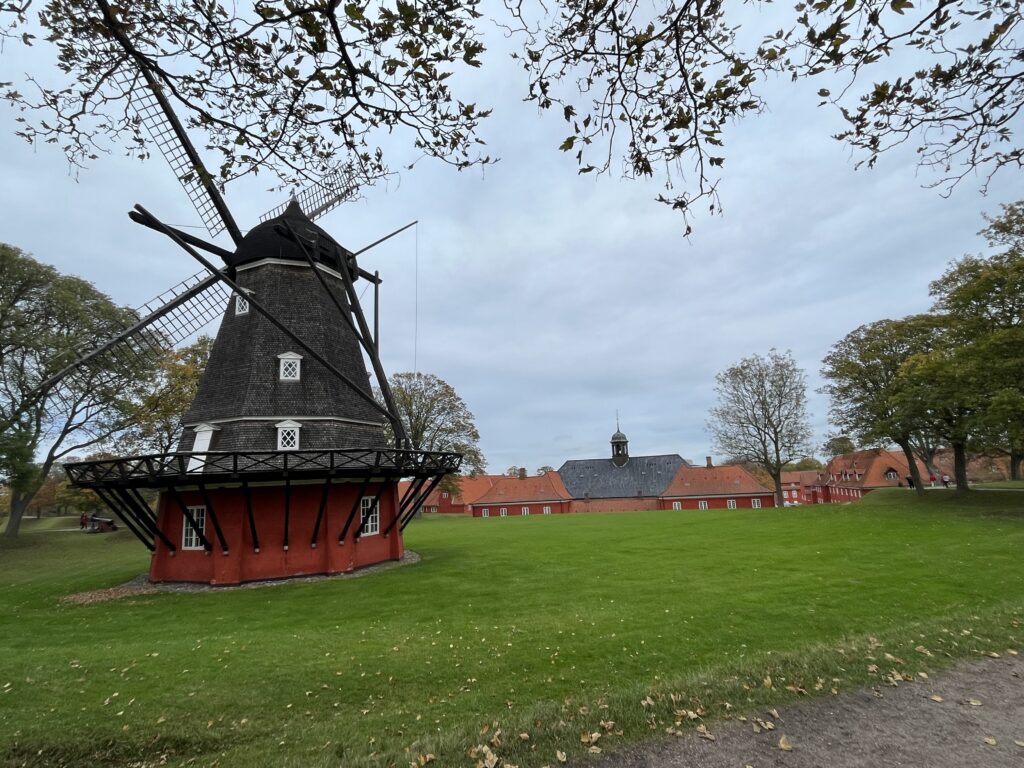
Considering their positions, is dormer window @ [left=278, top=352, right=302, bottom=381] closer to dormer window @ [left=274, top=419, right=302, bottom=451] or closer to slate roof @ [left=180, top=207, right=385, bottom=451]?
slate roof @ [left=180, top=207, right=385, bottom=451]

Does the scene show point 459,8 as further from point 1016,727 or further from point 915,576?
point 915,576

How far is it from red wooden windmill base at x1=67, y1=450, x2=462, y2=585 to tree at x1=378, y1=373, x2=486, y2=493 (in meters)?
29.3

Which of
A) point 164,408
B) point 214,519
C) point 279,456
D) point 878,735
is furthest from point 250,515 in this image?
point 164,408

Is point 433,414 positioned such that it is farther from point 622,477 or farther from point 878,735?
point 878,735

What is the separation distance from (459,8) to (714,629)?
33.6 feet

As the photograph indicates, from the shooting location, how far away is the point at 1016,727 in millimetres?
4910

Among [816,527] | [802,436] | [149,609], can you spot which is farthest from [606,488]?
[149,609]

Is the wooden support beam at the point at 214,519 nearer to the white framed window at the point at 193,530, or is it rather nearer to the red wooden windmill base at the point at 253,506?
the red wooden windmill base at the point at 253,506

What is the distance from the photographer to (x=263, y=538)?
16109 millimetres

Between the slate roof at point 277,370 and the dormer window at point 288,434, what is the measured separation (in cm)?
22

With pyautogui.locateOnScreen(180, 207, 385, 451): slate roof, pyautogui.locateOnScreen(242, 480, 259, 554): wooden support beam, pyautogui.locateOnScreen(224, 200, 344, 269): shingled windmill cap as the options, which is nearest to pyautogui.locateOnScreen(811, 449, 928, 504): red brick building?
pyautogui.locateOnScreen(180, 207, 385, 451): slate roof

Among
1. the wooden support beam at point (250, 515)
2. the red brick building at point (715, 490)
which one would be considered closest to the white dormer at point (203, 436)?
the wooden support beam at point (250, 515)

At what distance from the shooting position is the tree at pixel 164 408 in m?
31.8

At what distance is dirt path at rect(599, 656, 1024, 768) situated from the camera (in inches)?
177
